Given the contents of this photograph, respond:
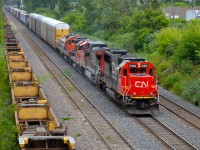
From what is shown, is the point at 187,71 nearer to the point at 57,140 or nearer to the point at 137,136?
the point at 137,136

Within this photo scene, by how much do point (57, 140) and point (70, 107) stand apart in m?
11.4

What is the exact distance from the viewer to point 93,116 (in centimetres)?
2267

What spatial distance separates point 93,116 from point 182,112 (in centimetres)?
438

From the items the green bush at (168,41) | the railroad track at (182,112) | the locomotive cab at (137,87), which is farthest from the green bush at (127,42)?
the locomotive cab at (137,87)

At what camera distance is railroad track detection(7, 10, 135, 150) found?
59.4 feet

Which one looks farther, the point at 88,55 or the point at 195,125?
the point at 88,55

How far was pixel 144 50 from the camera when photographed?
142 feet

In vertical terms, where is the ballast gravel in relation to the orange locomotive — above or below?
below

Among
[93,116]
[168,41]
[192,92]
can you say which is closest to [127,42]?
[168,41]

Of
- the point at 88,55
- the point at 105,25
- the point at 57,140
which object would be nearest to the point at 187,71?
the point at 88,55

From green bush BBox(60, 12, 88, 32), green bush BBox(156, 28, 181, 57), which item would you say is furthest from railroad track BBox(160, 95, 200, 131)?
green bush BBox(60, 12, 88, 32)

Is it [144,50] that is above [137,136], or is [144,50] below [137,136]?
above

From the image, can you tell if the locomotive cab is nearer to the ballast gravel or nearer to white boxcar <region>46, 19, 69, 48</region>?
the ballast gravel

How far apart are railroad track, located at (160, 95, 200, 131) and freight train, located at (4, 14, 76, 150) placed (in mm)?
6678
